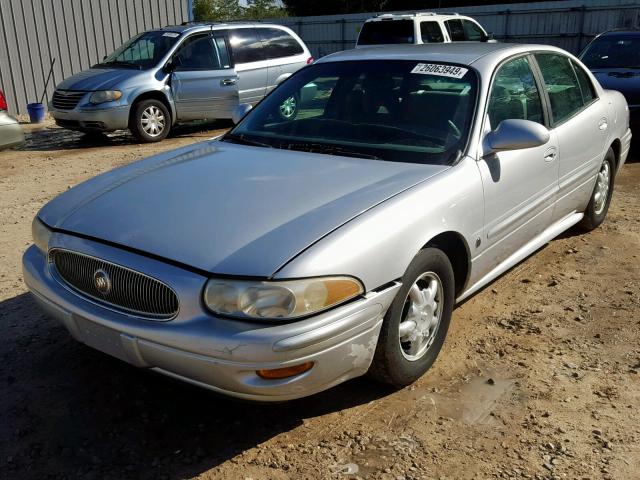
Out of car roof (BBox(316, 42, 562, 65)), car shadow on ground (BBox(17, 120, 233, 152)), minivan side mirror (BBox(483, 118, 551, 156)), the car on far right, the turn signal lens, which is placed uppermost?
car roof (BBox(316, 42, 562, 65))

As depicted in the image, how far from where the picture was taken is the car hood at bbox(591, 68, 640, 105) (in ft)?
27.6

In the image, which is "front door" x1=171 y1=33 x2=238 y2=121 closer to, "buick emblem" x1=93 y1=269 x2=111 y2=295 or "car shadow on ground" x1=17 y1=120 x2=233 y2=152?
"car shadow on ground" x1=17 y1=120 x2=233 y2=152

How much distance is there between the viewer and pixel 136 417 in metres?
3.10

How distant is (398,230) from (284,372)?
818 millimetres

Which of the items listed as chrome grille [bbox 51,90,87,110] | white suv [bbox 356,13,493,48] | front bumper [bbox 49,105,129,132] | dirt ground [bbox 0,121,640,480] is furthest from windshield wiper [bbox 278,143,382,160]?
white suv [bbox 356,13,493,48]

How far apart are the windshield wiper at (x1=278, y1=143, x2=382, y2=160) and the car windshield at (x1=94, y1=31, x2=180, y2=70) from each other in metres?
7.49

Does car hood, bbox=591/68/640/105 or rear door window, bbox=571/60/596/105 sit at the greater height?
rear door window, bbox=571/60/596/105

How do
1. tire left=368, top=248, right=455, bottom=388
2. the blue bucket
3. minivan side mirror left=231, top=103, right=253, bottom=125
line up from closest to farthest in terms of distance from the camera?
tire left=368, top=248, right=455, bottom=388 → minivan side mirror left=231, top=103, right=253, bottom=125 → the blue bucket

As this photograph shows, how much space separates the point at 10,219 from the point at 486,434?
5124 mm

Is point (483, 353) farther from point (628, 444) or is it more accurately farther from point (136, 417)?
point (136, 417)

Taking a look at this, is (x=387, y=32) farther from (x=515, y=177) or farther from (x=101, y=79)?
(x=515, y=177)

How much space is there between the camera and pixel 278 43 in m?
Answer: 11.9

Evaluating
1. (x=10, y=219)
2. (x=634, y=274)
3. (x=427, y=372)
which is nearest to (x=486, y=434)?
(x=427, y=372)

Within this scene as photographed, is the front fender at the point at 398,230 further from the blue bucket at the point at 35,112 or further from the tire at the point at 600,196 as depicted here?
the blue bucket at the point at 35,112
